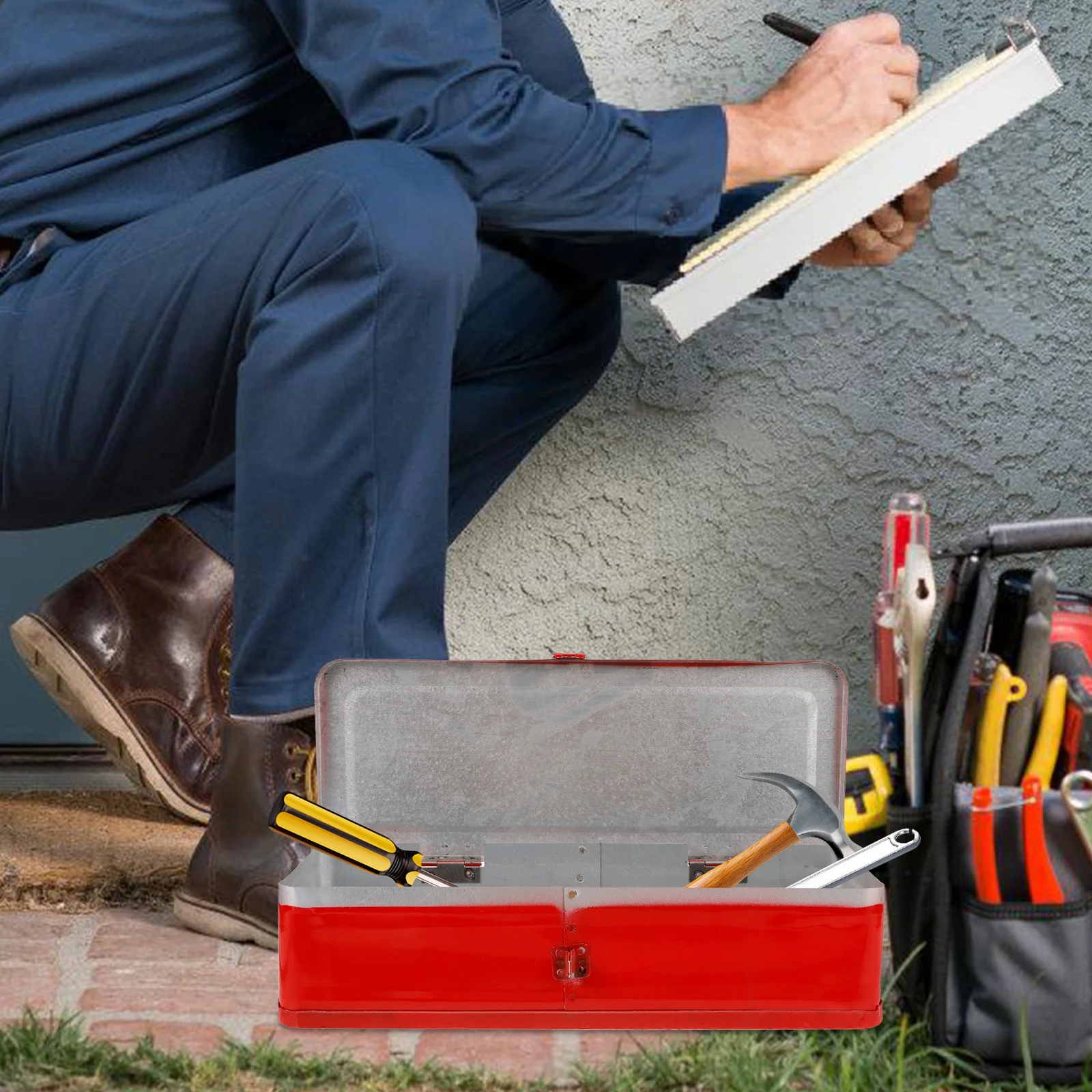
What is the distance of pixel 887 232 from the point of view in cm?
214

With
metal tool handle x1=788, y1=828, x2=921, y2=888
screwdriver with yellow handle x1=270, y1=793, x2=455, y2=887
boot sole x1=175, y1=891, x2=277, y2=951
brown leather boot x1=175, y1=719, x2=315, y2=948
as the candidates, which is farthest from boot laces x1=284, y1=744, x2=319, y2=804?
metal tool handle x1=788, y1=828, x2=921, y2=888

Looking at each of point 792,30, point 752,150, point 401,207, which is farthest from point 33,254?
point 792,30

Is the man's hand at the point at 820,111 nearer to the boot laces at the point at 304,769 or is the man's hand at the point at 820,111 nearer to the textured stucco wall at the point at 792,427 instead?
the textured stucco wall at the point at 792,427

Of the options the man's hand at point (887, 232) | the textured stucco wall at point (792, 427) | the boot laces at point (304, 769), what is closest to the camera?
the boot laces at point (304, 769)

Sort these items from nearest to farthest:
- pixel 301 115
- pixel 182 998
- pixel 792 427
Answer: pixel 182 998 < pixel 301 115 < pixel 792 427

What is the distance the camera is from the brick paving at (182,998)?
152 centimetres

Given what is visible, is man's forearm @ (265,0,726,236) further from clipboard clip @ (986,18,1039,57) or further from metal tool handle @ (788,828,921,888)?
metal tool handle @ (788,828,921,888)

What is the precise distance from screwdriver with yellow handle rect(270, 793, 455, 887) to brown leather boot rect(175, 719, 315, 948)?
354 mm

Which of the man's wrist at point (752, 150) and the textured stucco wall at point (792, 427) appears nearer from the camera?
the man's wrist at point (752, 150)

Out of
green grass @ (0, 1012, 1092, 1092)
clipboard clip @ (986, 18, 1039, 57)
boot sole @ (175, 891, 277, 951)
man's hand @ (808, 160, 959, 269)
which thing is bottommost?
boot sole @ (175, 891, 277, 951)

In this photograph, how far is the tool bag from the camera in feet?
4.75

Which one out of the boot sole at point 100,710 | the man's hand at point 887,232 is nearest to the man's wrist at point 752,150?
the man's hand at point 887,232

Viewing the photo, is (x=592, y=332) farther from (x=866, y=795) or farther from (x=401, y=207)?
(x=866, y=795)

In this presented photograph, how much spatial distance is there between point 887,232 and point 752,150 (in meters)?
0.25
